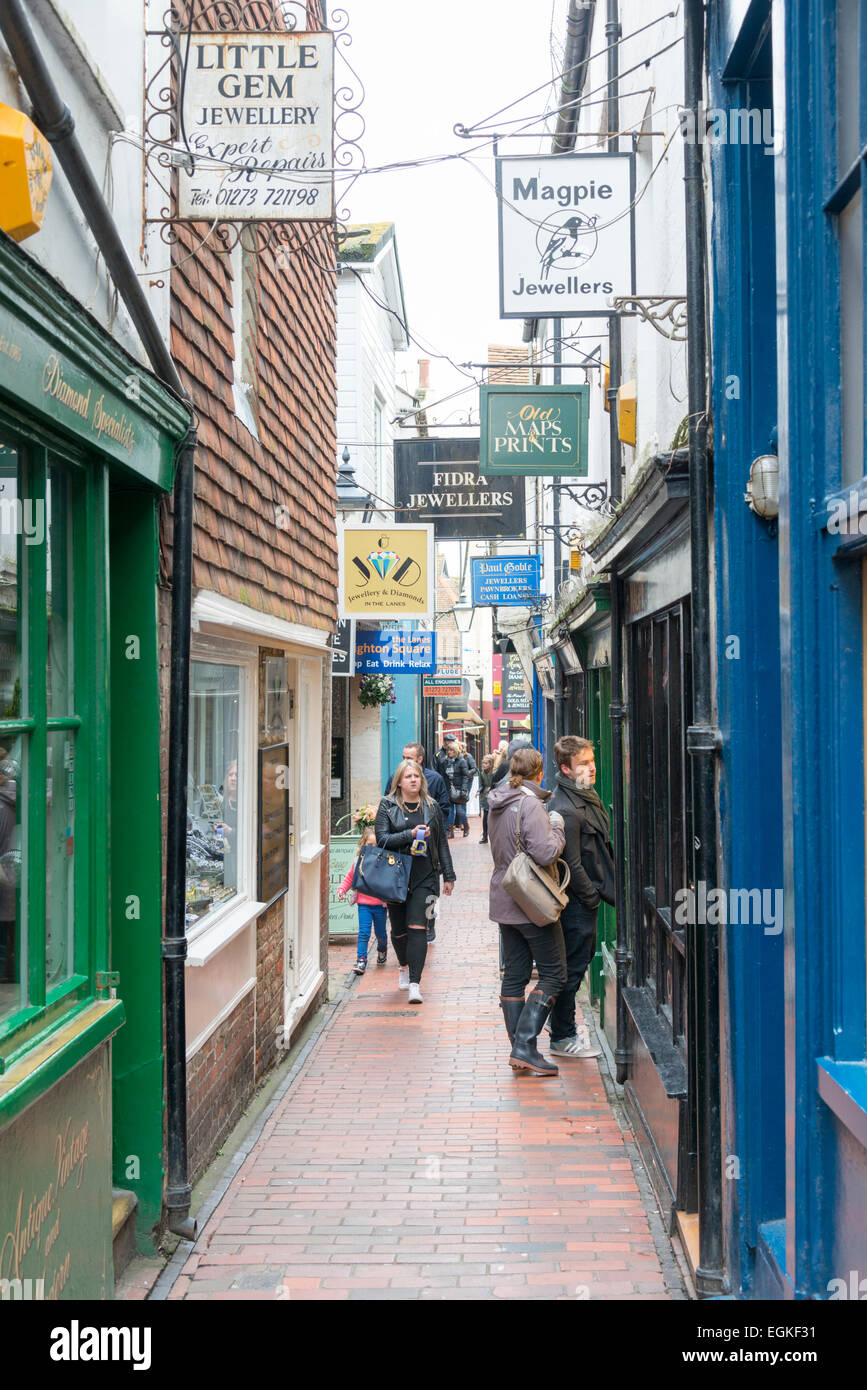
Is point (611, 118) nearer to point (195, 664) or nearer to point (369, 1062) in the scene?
point (195, 664)

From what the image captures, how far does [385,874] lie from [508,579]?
933 cm

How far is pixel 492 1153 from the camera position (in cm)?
591

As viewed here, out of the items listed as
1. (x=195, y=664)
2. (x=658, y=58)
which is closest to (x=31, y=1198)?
(x=195, y=664)

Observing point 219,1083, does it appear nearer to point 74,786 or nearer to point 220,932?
point 220,932

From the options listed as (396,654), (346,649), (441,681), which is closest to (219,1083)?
(346,649)

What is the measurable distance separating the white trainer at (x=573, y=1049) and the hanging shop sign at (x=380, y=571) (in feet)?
16.9

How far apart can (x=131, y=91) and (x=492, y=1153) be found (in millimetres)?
4841

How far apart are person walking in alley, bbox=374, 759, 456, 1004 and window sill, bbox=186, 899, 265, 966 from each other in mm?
2260

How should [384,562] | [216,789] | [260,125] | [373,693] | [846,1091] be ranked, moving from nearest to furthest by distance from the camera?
1. [846,1091]
2. [260,125]
3. [216,789]
4. [384,562]
5. [373,693]

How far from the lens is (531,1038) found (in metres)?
7.17
